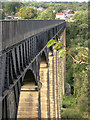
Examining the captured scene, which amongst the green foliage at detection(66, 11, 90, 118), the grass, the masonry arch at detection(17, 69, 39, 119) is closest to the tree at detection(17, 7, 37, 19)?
the masonry arch at detection(17, 69, 39, 119)

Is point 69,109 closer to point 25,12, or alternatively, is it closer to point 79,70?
point 79,70

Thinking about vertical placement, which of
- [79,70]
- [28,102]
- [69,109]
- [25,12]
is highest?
[25,12]

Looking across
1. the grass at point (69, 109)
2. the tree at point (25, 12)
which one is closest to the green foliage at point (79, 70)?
the grass at point (69, 109)

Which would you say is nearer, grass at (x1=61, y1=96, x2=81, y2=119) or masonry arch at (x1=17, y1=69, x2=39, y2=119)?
masonry arch at (x1=17, y1=69, x2=39, y2=119)

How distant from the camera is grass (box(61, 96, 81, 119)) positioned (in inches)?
1443

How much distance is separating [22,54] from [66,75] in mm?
47511

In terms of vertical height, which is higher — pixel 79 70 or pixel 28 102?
pixel 28 102

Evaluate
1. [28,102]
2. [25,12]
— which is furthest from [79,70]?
[28,102]

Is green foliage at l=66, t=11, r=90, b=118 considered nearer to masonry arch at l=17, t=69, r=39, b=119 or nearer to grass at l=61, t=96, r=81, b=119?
grass at l=61, t=96, r=81, b=119

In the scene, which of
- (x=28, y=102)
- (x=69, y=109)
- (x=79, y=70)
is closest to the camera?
(x=28, y=102)

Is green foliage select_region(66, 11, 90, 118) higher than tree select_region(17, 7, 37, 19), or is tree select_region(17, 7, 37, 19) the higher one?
tree select_region(17, 7, 37, 19)

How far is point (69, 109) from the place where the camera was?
39062mm

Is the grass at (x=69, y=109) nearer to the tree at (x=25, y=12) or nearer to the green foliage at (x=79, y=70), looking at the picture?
the green foliage at (x=79, y=70)

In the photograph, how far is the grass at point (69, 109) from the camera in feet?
120
